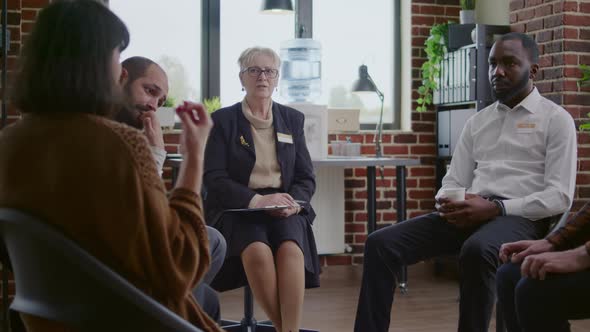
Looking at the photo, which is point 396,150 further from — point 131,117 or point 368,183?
point 131,117

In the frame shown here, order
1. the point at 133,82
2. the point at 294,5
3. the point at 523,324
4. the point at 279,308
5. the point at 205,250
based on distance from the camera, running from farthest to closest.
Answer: the point at 294,5, the point at 279,308, the point at 133,82, the point at 523,324, the point at 205,250

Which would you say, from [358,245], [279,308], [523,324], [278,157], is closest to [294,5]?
[358,245]

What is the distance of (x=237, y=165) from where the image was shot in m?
3.23

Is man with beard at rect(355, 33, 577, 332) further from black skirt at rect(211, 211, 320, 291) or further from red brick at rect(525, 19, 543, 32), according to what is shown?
red brick at rect(525, 19, 543, 32)

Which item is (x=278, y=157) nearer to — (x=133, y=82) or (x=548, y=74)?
(x=133, y=82)

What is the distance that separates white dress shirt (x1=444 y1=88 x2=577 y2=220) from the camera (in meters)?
A: 2.75

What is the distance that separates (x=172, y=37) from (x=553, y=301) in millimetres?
3628

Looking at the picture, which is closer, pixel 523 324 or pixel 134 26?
pixel 523 324

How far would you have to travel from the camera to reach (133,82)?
2504 millimetres

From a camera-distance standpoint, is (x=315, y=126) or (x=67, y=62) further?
(x=315, y=126)

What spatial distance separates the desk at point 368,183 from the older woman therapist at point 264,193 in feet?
2.95

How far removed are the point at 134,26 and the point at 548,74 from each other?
2632 millimetres

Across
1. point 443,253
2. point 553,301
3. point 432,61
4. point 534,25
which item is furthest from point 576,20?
point 553,301

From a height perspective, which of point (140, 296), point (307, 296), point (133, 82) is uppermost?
point (133, 82)
